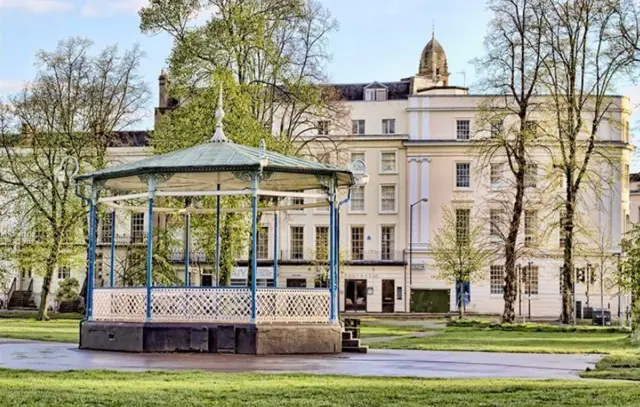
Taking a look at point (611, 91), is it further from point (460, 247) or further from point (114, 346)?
point (114, 346)

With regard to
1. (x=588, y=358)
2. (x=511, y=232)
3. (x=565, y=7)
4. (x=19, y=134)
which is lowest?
(x=588, y=358)

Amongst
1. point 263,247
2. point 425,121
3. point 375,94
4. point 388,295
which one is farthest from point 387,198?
point 263,247

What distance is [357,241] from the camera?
81000mm

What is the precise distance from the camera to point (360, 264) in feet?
260

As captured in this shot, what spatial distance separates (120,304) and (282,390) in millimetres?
12139

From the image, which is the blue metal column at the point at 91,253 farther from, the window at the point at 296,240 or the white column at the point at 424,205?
the window at the point at 296,240

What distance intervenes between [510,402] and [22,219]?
147 ft

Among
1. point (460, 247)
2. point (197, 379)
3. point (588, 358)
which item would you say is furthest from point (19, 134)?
point (197, 379)

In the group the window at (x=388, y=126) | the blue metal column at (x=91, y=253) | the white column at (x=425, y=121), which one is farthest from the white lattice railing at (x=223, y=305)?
the window at (x=388, y=126)

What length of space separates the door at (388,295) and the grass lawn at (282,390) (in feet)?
196

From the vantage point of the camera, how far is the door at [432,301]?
253ft

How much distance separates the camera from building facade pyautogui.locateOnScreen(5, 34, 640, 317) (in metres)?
76.9

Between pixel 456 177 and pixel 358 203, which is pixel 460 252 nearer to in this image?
pixel 456 177

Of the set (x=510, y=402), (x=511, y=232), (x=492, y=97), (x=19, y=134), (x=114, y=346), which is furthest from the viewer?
(x=19, y=134)
